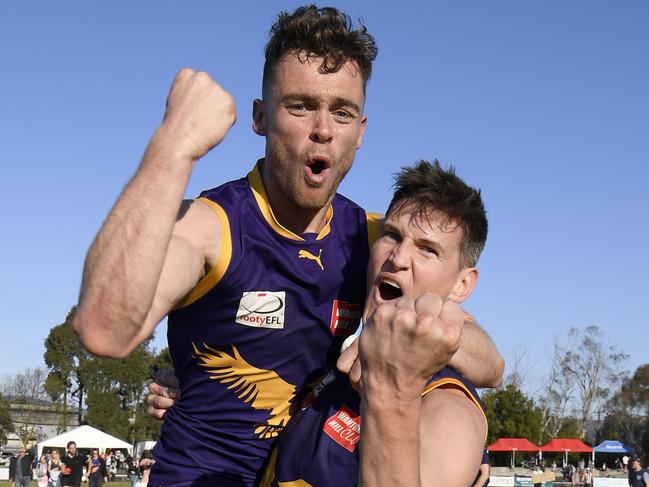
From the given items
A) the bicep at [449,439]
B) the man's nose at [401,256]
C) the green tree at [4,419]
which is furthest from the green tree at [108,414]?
the bicep at [449,439]

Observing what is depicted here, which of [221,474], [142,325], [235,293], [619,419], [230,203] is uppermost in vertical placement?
[619,419]

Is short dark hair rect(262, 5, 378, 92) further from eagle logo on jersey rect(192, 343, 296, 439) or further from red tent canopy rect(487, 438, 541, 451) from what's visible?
red tent canopy rect(487, 438, 541, 451)

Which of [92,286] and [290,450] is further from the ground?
[92,286]

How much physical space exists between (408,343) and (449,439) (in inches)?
40.7

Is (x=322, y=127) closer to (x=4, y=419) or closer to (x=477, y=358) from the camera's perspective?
(x=477, y=358)

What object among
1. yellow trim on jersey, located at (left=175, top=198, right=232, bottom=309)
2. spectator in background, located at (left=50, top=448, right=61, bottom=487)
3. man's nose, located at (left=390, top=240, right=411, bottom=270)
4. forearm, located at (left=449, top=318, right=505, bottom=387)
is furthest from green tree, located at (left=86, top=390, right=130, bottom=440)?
man's nose, located at (left=390, top=240, right=411, bottom=270)

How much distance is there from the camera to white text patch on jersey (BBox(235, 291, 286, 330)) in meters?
3.98

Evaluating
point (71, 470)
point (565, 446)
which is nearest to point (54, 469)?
point (71, 470)

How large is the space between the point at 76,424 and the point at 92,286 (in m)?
77.2

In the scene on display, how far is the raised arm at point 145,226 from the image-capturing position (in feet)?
9.00

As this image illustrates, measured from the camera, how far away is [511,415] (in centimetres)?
5969

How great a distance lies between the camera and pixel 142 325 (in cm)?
288

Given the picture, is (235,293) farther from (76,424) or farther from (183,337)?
(76,424)

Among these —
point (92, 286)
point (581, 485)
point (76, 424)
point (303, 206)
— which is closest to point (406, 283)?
point (303, 206)
